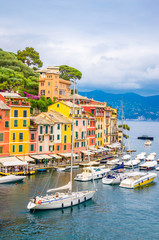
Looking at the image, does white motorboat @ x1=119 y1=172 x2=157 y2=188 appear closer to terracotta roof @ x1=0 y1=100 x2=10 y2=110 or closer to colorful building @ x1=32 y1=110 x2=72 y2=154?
colorful building @ x1=32 y1=110 x2=72 y2=154

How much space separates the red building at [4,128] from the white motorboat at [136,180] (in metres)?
27.1

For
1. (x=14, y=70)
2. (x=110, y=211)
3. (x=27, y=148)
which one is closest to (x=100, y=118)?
(x=27, y=148)

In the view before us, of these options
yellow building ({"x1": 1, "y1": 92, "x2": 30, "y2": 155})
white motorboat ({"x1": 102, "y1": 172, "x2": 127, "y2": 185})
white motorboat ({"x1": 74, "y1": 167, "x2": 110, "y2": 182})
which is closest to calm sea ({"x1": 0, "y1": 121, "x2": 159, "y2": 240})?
white motorboat ({"x1": 102, "y1": 172, "x2": 127, "y2": 185})

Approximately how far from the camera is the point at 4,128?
69188 mm

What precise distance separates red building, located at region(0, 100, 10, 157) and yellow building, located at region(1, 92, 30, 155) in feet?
3.41

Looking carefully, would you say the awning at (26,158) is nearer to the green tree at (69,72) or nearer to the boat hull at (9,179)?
the boat hull at (9,179)

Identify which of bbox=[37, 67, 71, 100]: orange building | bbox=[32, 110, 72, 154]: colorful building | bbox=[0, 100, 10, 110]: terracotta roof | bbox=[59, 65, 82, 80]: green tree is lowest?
bbox=[32, 110, 72, 154]: colorful building

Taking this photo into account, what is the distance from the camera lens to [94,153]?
8819cm

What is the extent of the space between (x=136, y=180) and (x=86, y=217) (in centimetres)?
2126

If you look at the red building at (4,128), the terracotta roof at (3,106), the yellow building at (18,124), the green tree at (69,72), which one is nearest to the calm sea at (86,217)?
the red building at (4,128)

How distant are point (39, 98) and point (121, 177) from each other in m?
51.9

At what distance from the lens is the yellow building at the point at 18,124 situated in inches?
2773

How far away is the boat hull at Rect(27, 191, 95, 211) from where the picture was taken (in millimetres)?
44419

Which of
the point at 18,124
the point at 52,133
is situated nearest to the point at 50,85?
the point at 52,133
